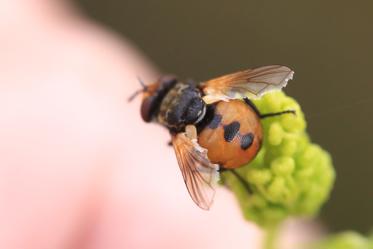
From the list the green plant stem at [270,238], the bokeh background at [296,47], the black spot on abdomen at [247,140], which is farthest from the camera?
the bokeh background at [296,47]

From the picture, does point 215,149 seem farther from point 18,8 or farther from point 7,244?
point 18,8

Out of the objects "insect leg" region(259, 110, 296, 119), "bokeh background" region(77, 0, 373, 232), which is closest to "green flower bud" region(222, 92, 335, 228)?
"insect leg" region(259, 110, 296, 119)

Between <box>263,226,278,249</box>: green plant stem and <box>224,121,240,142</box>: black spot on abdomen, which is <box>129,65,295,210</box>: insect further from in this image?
<box>263,226,278,249</box>: green plant stem

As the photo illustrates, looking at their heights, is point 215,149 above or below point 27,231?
above

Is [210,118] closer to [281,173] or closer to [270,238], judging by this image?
[281,173]

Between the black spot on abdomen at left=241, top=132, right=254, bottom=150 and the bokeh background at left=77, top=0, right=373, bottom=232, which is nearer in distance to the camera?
the black spot on abdomen at left=241, top=132, right=254, bottom=150

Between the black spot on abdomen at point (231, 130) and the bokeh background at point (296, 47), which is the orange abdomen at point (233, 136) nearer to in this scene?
the black spot on abdomen at point (231, 130)

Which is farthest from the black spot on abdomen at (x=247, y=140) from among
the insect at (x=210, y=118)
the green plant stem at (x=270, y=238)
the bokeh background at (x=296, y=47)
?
the bokeh background at (x=296, y=47)

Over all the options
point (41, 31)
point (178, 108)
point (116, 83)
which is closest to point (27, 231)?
point (178, 108)
